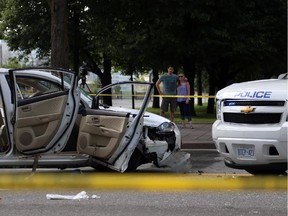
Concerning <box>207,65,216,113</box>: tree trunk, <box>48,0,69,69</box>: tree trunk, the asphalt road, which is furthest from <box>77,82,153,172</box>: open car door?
<box>207,65,216,113</box>: tree trunk

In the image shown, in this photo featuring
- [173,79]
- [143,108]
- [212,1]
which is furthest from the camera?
[212,1]

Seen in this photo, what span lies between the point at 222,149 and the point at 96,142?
169 cm

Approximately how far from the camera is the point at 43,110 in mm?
6734

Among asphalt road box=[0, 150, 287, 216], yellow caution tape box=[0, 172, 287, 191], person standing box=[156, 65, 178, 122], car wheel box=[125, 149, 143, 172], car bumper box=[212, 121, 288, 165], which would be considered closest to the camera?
Result: asphalt road box=[0, 150, 287, 216]

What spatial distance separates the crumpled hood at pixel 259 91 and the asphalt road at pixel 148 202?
116 cm

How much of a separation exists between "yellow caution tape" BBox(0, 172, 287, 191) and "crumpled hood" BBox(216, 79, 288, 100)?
1.06m

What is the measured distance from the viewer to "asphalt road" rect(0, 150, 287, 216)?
5.59m

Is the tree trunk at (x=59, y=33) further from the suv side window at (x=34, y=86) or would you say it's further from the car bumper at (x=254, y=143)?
the car bumper at (x=254, y=143)

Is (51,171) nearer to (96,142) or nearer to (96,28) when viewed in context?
(96,142)

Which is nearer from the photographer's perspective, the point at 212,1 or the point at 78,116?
the point at 78,116

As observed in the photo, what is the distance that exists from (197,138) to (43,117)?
699 cm

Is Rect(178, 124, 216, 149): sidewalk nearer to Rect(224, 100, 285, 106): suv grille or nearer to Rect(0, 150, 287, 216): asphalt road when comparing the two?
Rect(0, 150, 287, 216): asphalt road

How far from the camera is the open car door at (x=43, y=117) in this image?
6699 mm

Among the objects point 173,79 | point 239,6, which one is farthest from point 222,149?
point 239,6
